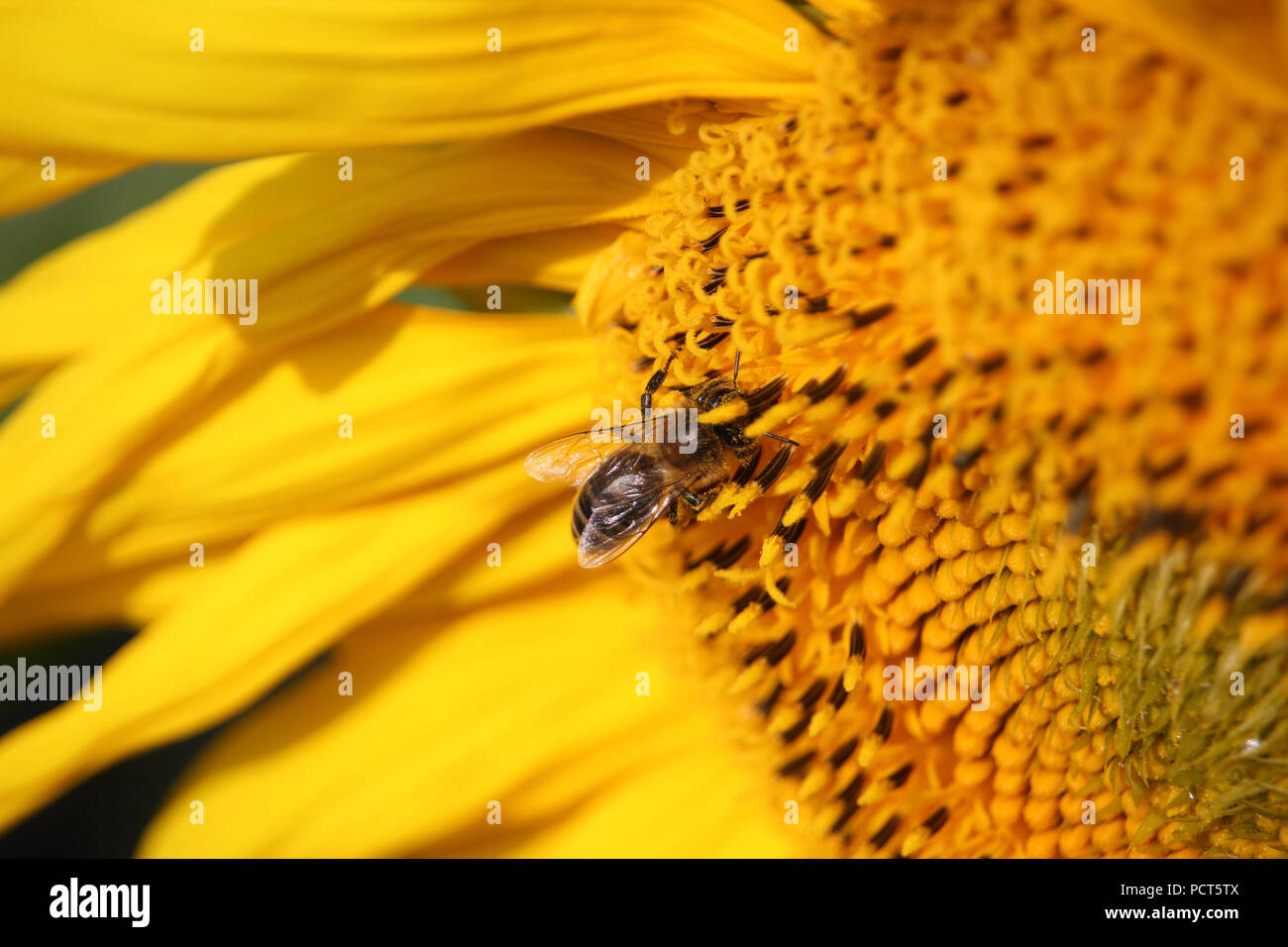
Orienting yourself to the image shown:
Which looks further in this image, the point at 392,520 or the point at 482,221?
the point at 392,520

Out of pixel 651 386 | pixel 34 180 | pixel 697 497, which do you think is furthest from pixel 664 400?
pixel 34 180

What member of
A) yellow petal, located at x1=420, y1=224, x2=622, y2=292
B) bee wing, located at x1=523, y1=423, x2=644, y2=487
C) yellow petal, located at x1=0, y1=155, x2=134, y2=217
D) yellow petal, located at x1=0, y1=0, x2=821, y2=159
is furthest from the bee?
yellow petal, located at x1=0, y1=155, x2=134, y2=217

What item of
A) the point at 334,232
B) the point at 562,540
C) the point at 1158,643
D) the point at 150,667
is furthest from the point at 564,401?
the point at 1158,643

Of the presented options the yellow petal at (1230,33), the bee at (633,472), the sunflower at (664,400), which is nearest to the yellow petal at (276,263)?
the sunflower at (664,400)

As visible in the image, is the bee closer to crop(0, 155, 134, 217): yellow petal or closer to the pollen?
the pollen

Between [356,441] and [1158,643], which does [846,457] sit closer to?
[1158,643]

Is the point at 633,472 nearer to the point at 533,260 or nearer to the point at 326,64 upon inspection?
the point at 533,260

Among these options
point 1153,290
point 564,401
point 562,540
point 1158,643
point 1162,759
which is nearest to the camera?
point 1153,290
